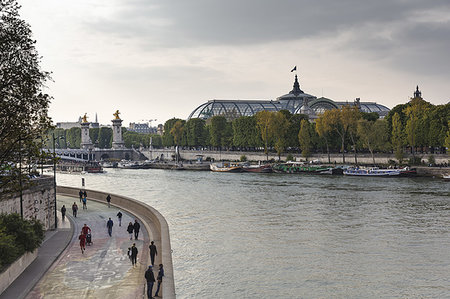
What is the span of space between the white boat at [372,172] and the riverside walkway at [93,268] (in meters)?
55.9

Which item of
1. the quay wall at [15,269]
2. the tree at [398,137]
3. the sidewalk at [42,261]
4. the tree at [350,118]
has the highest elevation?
the tree at [350,118]

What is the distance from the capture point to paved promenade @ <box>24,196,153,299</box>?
2158cm

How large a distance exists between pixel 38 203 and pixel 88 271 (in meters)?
11.2

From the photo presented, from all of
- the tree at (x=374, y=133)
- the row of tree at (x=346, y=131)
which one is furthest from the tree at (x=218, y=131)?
the tree at (x=374, y=133)

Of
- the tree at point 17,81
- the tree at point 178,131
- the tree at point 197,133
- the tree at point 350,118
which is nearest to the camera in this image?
the tree at point 17,81

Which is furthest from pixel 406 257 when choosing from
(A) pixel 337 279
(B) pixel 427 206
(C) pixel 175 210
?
(C) pixel 175 210

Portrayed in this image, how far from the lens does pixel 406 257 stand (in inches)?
1211

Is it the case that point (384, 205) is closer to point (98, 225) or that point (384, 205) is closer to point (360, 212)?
point (360, 212)

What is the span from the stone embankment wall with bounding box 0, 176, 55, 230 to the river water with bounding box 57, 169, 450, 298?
876cm

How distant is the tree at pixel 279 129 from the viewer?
114 meters

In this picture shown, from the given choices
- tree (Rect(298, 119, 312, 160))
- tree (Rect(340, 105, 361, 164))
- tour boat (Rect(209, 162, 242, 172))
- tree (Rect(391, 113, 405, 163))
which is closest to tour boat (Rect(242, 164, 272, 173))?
tour boat (Rect(209, 162, 242, 172))

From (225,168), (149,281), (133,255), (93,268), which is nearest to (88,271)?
(93,268)

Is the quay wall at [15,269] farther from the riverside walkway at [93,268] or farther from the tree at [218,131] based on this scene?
the tree at [218,131]

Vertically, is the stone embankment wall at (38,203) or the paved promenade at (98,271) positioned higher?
the stone embankment wall at (38,203)
